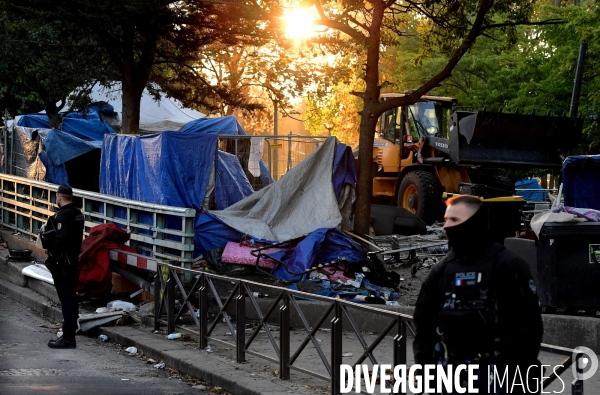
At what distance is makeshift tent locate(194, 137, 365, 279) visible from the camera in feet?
44.7

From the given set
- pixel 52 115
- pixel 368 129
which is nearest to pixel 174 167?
pixel 368 129

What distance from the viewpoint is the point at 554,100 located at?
87.4 ft

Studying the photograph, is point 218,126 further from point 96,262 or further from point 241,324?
point 241,324

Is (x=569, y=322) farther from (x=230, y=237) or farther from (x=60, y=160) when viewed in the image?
(x=60, y=160)

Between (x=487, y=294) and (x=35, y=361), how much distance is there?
6220mm

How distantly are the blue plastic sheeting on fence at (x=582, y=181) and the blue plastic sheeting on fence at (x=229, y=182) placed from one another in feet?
20.2

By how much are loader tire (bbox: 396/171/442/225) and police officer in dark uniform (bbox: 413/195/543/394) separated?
1621 cm

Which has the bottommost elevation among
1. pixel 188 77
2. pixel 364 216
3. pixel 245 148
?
pixel 364 216

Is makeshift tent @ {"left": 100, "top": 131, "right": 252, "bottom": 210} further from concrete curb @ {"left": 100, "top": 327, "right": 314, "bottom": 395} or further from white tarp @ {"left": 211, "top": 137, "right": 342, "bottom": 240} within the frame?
concrete curb @ {"left": 100, "top": 327, "right": 314, "bottom": 395}

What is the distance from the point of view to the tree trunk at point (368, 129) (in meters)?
15.3

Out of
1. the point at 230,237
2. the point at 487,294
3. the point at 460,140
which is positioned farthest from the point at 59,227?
the point at 460,140

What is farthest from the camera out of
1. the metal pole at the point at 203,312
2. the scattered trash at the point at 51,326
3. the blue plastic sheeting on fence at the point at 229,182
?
the blue plastic sheeting on fence at the point at 229,182

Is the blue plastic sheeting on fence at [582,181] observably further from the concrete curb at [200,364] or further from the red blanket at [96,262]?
the red blanket at [96,262]

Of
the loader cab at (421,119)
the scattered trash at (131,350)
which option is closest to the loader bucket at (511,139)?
the loader cab at (421,119)
